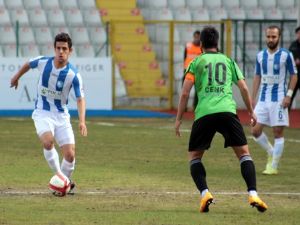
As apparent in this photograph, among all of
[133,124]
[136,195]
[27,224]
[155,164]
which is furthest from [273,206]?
[133,124]

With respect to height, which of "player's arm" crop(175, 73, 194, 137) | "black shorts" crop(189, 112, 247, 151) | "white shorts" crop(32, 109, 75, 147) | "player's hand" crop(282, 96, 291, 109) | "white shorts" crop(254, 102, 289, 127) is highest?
"player's arm" crop(175, 73, 194, 137)

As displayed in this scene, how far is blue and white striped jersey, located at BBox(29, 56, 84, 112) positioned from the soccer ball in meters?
0.84

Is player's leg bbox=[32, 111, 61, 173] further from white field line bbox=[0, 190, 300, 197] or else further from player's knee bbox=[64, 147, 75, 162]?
white field line bbox=[0, 190, 300, 197]

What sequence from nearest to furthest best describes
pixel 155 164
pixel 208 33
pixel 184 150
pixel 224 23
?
pixel 208 33
pixel 155 164
pixel 184 150
pixel 224 23

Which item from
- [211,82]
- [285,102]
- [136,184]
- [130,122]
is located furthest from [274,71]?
[130,122]


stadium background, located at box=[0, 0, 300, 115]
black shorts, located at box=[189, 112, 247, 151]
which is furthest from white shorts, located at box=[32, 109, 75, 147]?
stadium background, located at box=[0, 0, 300, 115]

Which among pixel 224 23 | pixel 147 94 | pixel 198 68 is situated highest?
pixel 198 68

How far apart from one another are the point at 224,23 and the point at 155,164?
42.7 feet

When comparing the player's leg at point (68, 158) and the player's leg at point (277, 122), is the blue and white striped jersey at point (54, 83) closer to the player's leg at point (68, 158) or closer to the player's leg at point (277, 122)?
the player's leg at point (68, 158)

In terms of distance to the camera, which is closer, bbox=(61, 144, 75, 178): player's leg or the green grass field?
the green grass field

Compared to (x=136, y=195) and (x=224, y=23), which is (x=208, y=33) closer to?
(x=136, y=195)

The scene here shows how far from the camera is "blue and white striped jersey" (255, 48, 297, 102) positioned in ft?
49.5

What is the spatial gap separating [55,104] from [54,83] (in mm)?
252

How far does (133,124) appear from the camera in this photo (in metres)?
23.7
